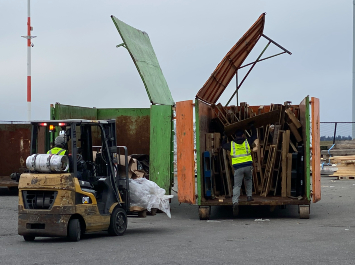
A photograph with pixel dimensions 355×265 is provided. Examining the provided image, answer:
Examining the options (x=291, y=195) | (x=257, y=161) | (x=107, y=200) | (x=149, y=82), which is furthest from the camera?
(x=149, y=82)

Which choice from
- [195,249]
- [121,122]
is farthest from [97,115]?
[195,249]

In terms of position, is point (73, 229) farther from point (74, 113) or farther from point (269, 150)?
point (74, 113)

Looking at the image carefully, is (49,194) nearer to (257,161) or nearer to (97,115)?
(257,161)

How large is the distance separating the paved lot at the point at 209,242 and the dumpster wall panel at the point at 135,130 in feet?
9.49

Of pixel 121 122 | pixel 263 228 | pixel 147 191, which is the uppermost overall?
pixel 121 122

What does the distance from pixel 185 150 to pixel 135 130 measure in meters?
3.53

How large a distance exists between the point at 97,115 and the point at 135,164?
2.86m

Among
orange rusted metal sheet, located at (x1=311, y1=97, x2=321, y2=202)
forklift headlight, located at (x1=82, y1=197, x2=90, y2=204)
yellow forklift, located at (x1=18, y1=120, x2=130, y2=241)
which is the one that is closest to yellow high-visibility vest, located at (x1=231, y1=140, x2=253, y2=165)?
orange rusted metal sheet, located at (x1=311, y1=97, x2=321, y2=202)

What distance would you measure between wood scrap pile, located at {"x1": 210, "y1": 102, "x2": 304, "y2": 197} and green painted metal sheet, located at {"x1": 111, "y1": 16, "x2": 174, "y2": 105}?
1.91 m

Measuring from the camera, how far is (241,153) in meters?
12.6

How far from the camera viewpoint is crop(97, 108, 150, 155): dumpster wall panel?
16297mm

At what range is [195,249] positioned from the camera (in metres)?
8.47

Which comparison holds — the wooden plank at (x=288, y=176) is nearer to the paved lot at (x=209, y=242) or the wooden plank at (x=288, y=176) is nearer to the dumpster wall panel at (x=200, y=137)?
the paved lot at (x=209, y=242)

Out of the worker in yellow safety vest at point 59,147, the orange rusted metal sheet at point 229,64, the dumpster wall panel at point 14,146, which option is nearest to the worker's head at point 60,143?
the worker in yellow safety vest at point 59,147
